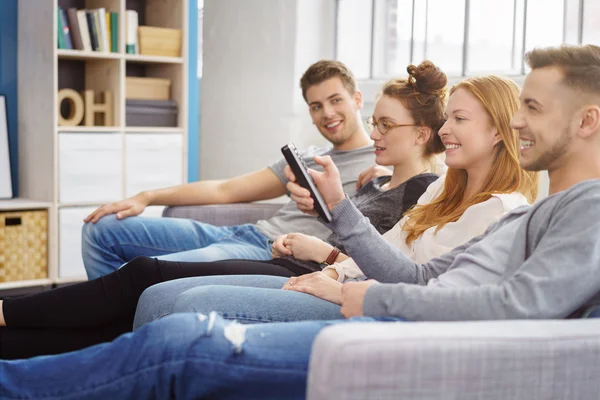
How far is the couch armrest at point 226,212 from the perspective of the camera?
2973 mm

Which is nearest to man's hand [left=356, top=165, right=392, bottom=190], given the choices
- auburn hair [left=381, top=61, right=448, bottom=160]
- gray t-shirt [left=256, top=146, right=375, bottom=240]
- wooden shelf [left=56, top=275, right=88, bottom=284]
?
gray t-shirt [left=256, top=146, right=375, bottom=240]

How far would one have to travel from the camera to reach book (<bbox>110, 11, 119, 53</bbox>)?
396 centimetres

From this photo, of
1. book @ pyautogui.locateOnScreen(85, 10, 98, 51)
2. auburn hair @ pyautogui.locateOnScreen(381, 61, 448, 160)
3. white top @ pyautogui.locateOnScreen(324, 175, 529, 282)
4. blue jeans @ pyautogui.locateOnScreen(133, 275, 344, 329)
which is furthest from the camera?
Result: book @ pyautogui.locateOnScreen(85, 10, 98, 51)

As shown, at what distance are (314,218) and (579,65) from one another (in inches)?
57.3

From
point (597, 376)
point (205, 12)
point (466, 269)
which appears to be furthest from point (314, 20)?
point (597, 376)

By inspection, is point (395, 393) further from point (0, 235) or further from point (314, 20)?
point (314, 20)

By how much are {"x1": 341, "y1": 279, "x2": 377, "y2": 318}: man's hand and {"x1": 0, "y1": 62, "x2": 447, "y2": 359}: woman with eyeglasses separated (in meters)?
0.55

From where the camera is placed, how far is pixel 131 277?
210cm

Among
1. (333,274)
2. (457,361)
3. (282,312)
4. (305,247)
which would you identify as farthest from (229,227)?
(457,361)

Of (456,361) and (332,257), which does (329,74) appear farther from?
(456,361)

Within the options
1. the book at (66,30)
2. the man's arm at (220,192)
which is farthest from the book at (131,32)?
the man's arm at (220,192)

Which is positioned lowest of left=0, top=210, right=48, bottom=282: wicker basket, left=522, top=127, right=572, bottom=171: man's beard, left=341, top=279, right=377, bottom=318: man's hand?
left=0, top=210, right=48, bottom=282: wicker basket

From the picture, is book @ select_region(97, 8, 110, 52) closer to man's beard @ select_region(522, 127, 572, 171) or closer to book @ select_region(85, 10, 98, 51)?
book @ select_region(85, 10, 98, 51)

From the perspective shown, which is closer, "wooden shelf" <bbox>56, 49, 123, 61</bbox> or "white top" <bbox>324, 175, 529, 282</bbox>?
"white top" <bbox>324, 175, 529, 282</bbox>
